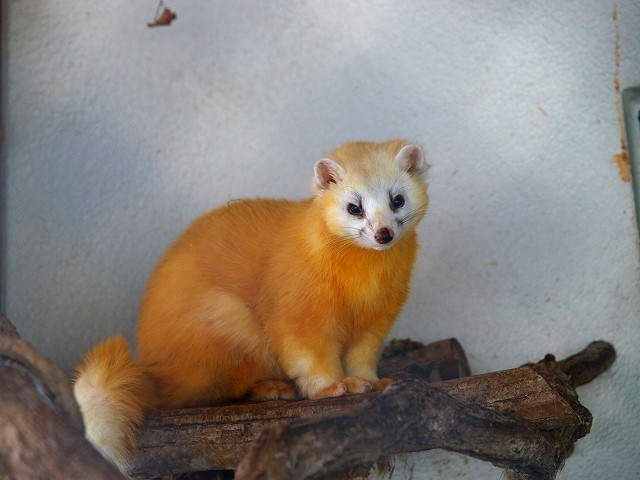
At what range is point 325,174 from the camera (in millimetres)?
2795

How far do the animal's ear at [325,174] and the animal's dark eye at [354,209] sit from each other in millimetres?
120

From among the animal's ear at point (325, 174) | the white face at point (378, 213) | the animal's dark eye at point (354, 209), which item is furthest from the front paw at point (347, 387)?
the animal's ear at point (325, 174)

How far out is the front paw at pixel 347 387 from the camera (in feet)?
8.46

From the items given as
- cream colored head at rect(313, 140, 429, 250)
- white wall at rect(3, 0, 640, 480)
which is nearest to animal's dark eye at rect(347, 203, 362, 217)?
cream colored head at rect(313, 140, 429, 250)

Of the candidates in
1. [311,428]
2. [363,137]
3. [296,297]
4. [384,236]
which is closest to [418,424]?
[311,428]

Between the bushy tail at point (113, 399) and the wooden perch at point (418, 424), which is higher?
the wooden perch at point (418, 424)

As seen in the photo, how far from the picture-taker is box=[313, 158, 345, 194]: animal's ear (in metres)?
2.75

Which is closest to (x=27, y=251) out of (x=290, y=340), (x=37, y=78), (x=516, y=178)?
(x=37, y=78)

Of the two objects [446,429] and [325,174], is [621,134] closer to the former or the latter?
[325,174]

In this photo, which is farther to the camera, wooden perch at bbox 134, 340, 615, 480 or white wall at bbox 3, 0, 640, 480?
white wall at bbox 3, 0, 640, 480

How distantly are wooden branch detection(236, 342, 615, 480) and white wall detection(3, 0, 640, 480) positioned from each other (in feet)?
2.67

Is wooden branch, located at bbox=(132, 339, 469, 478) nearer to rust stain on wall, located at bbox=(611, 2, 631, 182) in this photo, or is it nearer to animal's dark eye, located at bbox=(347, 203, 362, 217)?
animal's dark eye, located at bbox=(347, 203, 362, 217)

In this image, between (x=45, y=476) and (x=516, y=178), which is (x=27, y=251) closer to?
(x=45, y=476)

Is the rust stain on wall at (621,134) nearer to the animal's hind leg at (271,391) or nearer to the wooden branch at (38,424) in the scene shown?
the animal's hind leg at (271,391)
